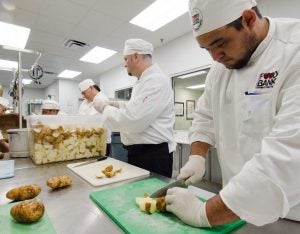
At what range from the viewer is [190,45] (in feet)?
12.3

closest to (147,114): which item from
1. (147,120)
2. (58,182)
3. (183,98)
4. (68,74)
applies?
(147,120)

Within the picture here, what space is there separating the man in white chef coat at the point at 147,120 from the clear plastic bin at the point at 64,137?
0.40 feet

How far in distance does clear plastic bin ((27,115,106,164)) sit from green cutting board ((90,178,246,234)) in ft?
2.04

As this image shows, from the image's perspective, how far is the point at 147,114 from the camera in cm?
142

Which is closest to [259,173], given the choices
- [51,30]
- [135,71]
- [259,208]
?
[259,208]

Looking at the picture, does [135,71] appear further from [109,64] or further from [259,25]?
[109,64]

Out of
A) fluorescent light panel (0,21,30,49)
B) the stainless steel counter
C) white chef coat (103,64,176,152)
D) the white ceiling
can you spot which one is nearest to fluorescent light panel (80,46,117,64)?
the white ceiling

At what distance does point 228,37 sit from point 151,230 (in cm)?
65

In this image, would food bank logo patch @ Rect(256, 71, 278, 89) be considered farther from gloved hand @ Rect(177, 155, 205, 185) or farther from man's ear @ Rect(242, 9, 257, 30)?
gloved hand @ Rect(177, 155, 205, 185)

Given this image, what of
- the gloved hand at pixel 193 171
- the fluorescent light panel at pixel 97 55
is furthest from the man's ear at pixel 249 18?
the fluorescent light panel at pixel 97 55

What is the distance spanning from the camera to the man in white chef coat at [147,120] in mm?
1428

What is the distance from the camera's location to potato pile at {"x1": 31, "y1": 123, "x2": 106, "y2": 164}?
127cm

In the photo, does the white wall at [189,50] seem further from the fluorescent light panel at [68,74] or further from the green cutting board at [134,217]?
the fluorescent light panel at [68,74]

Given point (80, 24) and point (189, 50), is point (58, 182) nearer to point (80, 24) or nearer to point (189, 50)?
point (80, 24)
